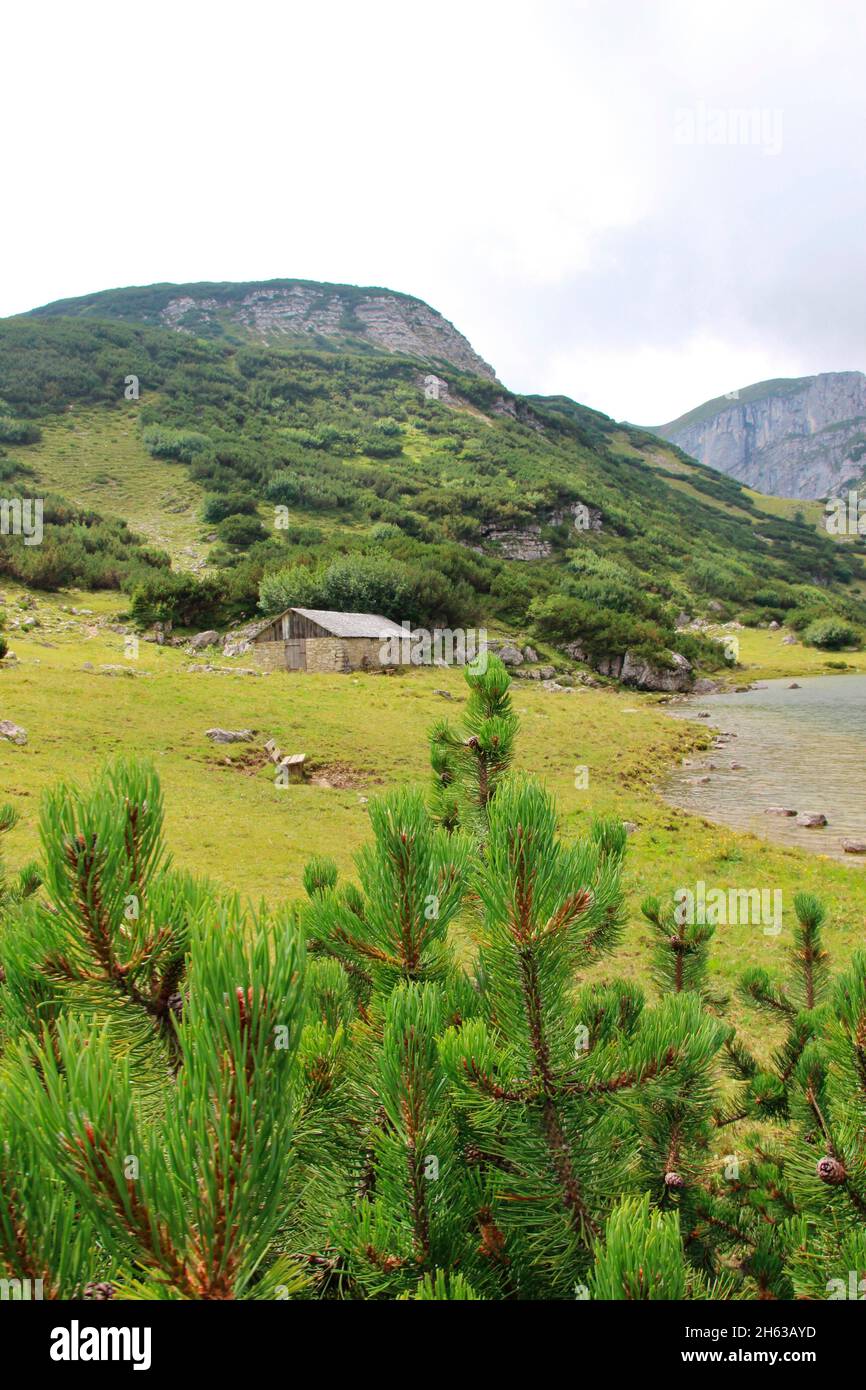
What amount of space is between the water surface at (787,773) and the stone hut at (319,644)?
20.7m

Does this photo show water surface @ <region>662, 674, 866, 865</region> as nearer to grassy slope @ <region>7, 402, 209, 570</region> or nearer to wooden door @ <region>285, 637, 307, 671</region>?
wooden door @ <region>285, 637, 307, 671</region>

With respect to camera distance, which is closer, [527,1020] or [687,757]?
[527,1020]

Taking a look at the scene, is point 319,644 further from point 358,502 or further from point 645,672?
point 358,502

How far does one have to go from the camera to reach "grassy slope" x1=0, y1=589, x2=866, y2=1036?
43.2 ft

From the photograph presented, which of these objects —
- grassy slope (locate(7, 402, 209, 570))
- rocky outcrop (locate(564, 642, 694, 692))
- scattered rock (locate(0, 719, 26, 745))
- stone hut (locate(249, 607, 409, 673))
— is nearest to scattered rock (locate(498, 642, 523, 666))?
rocky outcrop (locate(564, 642, 694, 692))

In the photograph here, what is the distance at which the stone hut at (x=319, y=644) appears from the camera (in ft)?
139

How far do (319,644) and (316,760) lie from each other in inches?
880

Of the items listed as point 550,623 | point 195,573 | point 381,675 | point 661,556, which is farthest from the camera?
point 661,556

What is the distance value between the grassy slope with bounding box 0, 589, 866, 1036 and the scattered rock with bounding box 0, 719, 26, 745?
36 centimetres

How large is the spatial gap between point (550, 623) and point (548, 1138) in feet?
199

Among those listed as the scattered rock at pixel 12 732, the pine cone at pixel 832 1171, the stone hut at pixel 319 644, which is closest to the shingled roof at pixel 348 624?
the stone hut at pixel 319 644

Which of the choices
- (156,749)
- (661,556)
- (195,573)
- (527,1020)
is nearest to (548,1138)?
(527,1020)

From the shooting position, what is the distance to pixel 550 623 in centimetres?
6100
